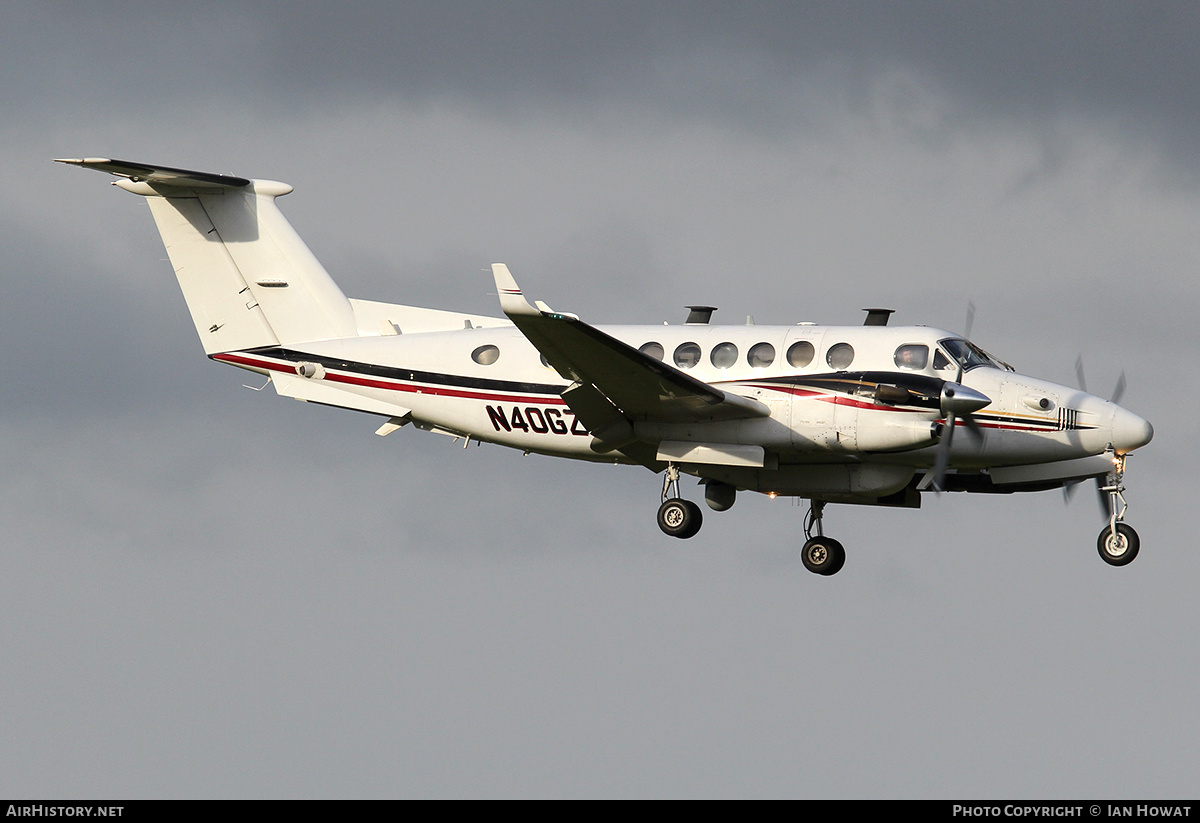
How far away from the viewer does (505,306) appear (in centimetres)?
2220

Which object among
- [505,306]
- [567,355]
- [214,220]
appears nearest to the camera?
[505,306]

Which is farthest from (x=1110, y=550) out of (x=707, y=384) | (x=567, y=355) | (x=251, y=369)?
(x=251, y=369)

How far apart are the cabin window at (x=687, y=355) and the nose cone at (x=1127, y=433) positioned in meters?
6.46

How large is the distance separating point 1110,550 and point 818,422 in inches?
193

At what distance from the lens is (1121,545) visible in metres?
24.7

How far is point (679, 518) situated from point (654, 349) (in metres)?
2.80

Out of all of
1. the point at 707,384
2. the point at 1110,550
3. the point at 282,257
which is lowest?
the point at 1110,550

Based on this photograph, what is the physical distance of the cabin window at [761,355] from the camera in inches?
998

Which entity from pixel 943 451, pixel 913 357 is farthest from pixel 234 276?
pixel 943 451

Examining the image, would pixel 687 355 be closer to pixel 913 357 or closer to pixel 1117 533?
pixel 913 357

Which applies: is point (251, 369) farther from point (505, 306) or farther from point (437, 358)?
point (505, 306)

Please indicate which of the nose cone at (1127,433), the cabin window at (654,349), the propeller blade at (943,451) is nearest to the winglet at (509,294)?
the cabin window at (654,349)

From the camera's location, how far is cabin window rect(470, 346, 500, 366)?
27.0 m

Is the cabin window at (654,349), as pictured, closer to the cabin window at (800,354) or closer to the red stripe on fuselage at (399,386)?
the red stripe on fuselage at (399,386)
